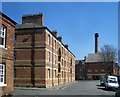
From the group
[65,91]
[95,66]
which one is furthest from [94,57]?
[65,91]

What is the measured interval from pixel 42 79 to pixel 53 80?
4895 mm

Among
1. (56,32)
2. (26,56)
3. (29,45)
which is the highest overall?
(56,32)

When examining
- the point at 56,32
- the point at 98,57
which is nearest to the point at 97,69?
the point at 98,57

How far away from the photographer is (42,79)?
26828 millimetres

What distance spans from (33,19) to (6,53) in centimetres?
1787

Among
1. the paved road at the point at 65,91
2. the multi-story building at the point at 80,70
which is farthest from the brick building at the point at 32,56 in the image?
the multi-story building at the point at 80,70

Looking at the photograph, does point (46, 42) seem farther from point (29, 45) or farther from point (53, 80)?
point (53, 80)

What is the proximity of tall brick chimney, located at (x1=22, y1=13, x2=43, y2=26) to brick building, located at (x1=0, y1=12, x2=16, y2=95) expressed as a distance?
50.7ft

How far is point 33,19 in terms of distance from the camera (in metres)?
31.8

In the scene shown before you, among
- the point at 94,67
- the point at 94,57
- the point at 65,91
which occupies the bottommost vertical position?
the point at 65,91

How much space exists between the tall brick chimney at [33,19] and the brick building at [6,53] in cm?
1544

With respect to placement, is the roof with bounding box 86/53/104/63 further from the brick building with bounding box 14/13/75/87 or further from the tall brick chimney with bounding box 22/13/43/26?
the brick building with bounding box 14/13/75/87

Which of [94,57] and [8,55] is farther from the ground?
[94,57]

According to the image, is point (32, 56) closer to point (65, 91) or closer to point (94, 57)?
point (65, 91)
